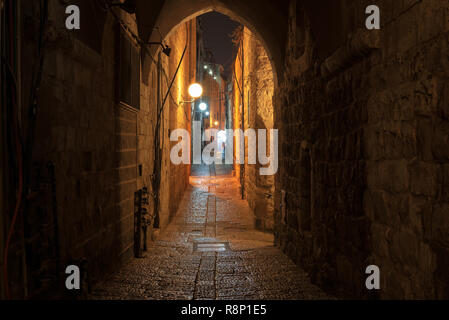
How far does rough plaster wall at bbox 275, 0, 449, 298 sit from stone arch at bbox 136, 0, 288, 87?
1199 millimetres

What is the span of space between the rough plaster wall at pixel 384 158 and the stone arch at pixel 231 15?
47.2 inches

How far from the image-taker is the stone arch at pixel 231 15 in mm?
5492

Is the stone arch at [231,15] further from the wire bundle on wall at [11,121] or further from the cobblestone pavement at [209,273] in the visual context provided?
the wire bundle on wall at [11,121]

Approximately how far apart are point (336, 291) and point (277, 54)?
3758 mm

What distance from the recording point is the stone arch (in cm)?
549

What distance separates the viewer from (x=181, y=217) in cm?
959

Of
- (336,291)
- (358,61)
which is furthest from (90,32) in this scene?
(336,291)

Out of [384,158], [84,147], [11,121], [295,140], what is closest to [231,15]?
[295,140]

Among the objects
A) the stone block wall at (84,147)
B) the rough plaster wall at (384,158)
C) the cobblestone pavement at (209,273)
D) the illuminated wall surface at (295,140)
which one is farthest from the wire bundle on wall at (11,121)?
the rough plaster wall at (384,158)

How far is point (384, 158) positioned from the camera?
2.52m

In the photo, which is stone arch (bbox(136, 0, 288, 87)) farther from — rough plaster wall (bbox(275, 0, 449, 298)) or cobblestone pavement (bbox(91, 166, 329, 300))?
cobblestone pavement (bbox(91, 166, 329, 300))

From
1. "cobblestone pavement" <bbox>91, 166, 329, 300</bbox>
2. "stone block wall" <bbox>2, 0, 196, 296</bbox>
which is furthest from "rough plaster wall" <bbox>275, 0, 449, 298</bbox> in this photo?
"stone block wall" <bbox>2, 0, 196, 296</bbox>

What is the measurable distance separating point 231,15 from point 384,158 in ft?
16.3
